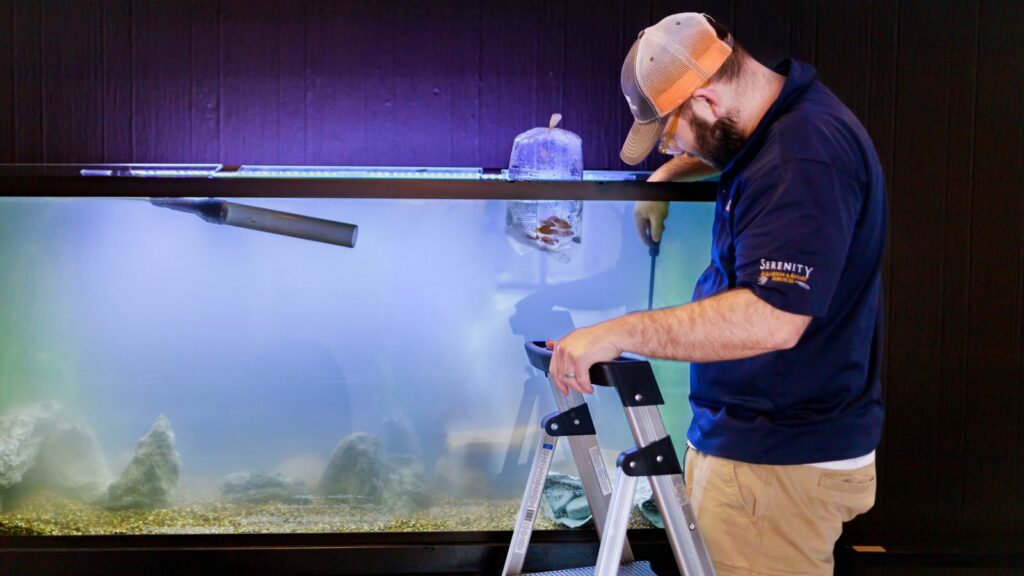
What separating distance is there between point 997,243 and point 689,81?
188 cm

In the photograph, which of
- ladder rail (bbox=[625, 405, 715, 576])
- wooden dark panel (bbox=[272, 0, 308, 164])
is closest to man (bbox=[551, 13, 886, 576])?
ladder rail (bbox=[625, 405, 715, 576])

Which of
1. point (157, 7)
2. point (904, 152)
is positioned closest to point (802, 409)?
point (904, 152)

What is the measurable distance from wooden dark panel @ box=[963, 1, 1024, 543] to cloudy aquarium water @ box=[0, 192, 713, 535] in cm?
115

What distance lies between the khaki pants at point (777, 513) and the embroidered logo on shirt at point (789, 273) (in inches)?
18.4

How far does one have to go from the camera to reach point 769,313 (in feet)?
5.50

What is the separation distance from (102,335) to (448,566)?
50.9 inches

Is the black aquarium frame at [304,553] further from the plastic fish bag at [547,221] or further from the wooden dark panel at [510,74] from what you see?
→ the wooden dark panel at [510,74]

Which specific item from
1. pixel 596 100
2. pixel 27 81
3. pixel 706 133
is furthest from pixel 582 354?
pixel 27 81

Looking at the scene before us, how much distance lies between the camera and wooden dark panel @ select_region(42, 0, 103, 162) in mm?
3105

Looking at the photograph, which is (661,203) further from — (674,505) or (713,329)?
(674,505)

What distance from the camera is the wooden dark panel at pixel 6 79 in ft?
10.1

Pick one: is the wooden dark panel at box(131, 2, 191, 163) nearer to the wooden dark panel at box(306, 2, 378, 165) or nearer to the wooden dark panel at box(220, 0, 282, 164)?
the wooden dark panel at box(220, 0, 282, 164)

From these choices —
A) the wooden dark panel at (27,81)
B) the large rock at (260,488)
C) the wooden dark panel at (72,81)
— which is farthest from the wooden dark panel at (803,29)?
the wooden dark panel at (27,81)

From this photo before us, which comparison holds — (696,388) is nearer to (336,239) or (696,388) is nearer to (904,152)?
(336,239)
